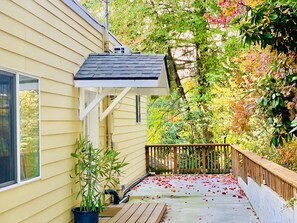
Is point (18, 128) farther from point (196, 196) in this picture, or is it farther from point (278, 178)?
point (196, 196)

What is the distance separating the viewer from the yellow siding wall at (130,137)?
8914 mm

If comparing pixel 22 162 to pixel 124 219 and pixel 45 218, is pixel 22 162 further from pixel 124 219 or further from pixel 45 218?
pixel 124 219

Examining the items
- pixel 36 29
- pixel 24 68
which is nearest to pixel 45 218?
pixel 24 68

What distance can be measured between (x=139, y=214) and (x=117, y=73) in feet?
7.86

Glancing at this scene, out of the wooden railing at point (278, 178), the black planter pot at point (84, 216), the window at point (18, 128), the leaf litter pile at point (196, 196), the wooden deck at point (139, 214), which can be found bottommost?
the leaf litter pile at point (196, 196)

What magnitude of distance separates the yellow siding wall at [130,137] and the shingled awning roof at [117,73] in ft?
Answer: 7.12

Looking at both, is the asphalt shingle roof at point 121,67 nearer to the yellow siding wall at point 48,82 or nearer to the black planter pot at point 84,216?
the yellow siding wall at point 48,82

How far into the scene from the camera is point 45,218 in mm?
4598

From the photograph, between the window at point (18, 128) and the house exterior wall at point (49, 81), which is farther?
the house exterior wall at point (49, 81)

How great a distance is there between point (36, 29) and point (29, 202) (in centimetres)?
183

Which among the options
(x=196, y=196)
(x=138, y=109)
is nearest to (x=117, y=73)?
(x=196, y=196)

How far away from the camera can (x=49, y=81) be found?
4863 millimetres

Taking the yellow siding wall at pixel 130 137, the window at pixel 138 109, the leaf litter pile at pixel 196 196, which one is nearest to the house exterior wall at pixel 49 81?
the leaf litter pile at pixel 196 196

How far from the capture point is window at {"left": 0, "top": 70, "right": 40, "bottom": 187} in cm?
374
